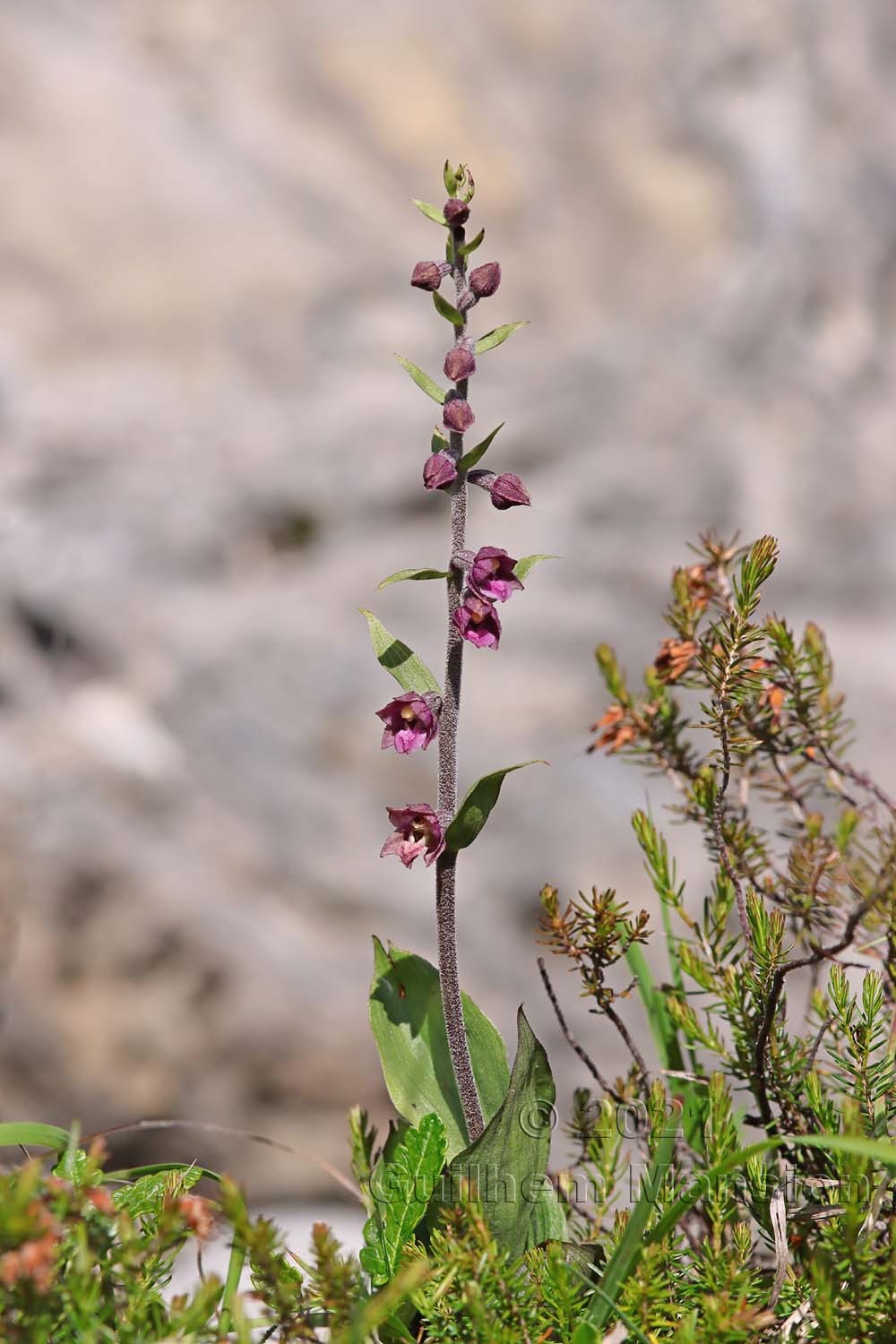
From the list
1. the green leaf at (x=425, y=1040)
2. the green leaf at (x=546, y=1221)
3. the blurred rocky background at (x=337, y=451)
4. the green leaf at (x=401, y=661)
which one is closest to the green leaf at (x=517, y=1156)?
the green leaf at (x=546, y=1221)

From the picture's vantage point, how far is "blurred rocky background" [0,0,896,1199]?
102 inches

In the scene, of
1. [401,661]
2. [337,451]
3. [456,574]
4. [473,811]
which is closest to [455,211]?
[456,574]

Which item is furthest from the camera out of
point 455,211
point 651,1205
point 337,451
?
point 337,451

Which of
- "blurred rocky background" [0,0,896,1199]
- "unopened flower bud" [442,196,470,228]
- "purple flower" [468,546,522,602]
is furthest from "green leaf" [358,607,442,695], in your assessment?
"blurred rocky background" [0,0,896,1199]

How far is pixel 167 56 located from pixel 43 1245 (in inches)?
121

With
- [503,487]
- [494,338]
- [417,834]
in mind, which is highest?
[494,338]

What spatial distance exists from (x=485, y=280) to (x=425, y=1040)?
98cm

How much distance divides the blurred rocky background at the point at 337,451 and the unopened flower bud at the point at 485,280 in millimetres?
1578

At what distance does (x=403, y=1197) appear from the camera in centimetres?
122

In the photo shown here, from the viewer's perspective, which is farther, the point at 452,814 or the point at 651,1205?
the point at 452,814

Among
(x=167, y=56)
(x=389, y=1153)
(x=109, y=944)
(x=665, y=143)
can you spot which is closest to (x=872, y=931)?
(x=389, y=1153)

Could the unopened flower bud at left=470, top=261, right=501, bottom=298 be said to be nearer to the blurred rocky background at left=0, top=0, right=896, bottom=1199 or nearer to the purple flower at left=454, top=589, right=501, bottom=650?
the purple flower at left=454, top=589, right=501, bottom=650

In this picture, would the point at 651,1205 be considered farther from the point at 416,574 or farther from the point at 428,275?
the point at 428,275

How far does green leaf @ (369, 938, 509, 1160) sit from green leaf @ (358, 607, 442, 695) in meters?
0.35
